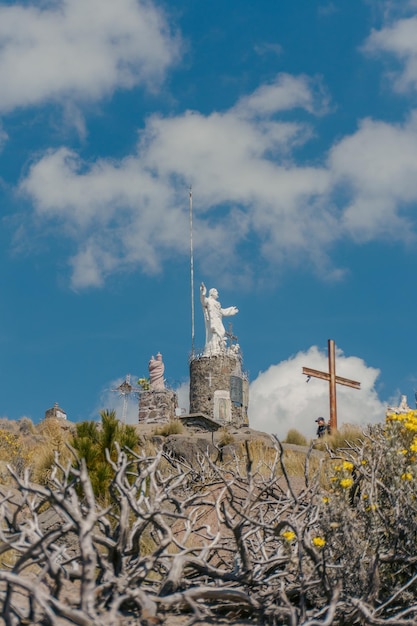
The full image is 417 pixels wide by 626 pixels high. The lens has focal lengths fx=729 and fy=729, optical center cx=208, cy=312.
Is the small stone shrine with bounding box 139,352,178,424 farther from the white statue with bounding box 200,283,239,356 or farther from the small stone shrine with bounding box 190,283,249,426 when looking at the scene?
the white statue with bounding box 200,283,239,356

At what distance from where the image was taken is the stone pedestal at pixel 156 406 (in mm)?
28422

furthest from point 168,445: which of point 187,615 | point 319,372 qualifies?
point 187,615

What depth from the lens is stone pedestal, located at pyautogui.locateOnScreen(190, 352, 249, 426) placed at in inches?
1166

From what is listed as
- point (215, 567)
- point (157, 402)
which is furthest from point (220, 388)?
point (215, 567)

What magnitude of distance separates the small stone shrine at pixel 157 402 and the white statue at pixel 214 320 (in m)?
2.54

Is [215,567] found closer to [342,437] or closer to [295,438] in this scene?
[342,437]

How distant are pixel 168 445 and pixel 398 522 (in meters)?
13.3

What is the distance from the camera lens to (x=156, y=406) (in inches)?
1137

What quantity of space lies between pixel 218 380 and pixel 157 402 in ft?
9.22

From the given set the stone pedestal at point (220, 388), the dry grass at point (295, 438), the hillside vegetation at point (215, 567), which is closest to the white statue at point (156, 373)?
the stone pedestal at point (220, 388)

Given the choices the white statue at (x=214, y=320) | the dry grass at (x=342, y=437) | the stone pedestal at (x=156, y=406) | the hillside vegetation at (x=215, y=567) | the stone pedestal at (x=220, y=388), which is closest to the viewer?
the hillside vegetation at (x=215, y=567)

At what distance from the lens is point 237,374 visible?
30688 millimetres

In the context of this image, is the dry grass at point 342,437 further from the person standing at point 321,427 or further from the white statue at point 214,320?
the white statue at point 214,320

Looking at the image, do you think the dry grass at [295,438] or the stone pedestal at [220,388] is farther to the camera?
the stone pedestal at [220,388]
